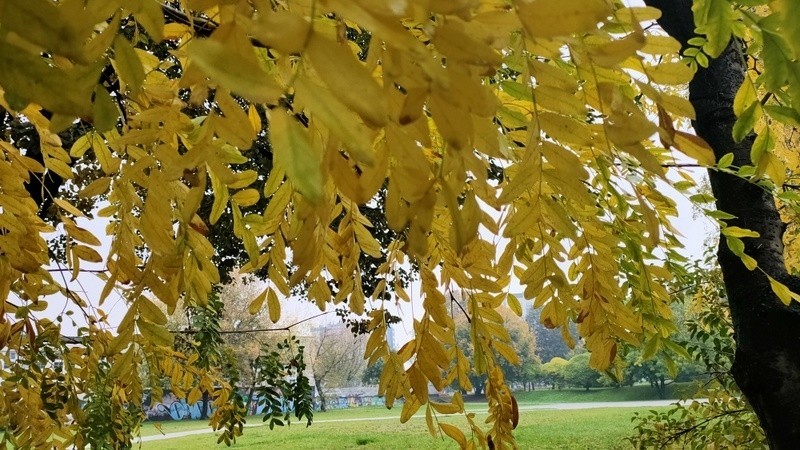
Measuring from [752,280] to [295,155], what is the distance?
3.01 ft

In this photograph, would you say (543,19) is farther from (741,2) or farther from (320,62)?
(741,2)

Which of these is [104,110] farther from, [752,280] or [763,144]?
[752,280]

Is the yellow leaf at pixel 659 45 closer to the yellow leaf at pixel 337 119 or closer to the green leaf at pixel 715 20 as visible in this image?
the green leaf at pixel 715 20

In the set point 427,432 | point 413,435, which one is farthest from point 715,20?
point 413,435

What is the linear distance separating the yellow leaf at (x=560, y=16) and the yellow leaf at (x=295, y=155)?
0.23 feet

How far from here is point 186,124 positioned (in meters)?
0.42

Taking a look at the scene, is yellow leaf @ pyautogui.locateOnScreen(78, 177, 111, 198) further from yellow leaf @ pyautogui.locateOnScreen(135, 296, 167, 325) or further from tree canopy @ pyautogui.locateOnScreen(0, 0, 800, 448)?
yellow leaf @ pyautogui.locateOnScreen(135, 296, 167, 325)

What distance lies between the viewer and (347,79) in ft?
0.46

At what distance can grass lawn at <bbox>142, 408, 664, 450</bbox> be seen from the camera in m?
8.02

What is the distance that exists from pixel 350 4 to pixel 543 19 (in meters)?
0.06

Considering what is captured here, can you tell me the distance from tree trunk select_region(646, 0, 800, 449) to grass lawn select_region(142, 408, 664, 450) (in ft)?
20.8

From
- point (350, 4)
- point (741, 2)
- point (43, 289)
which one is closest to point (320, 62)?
point (350, 4)

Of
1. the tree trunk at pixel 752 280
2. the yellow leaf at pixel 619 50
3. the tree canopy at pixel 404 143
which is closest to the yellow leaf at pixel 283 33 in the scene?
the tree canopy at pixel 404 143

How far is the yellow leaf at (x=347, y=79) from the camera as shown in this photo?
0.14 metres
